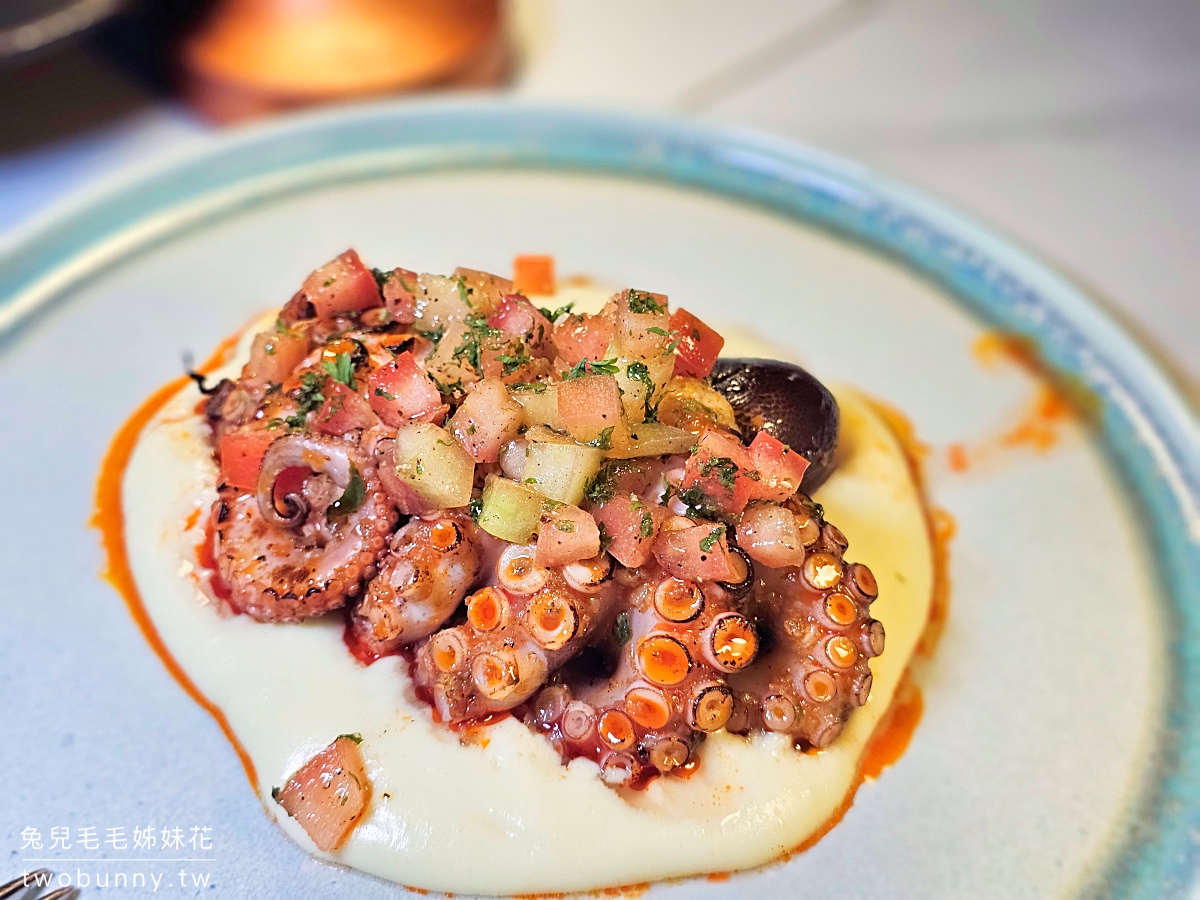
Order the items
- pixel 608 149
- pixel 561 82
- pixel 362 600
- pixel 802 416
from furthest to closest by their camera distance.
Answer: pixel 561 82 → pixel 608 149 → pixel 802 416 → pixel 362 600

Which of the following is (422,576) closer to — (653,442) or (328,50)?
(653,442)

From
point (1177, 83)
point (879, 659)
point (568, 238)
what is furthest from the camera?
point (1177, 83)

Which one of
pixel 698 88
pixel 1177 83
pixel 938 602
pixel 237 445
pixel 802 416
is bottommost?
pixel 237 445

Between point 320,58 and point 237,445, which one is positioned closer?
point 237,445

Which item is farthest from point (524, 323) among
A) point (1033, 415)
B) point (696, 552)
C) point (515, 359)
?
point (1033, 415)

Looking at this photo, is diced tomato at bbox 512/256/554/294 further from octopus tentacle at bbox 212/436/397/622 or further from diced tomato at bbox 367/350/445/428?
octopus tentacle at bbox 212/436/397/622

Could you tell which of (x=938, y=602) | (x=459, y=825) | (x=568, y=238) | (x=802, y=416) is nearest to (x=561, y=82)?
(x=568, y=238)

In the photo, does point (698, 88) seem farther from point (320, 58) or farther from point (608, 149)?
point (320, 58)

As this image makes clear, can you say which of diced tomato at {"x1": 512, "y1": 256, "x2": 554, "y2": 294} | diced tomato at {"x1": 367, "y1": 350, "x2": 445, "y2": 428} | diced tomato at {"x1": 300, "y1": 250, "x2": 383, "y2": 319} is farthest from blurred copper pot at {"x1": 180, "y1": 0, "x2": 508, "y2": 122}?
diced tomato at {"x1": 367, "y1": 350, "x2": 445, "y2": 428}

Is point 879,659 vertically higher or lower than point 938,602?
lower
